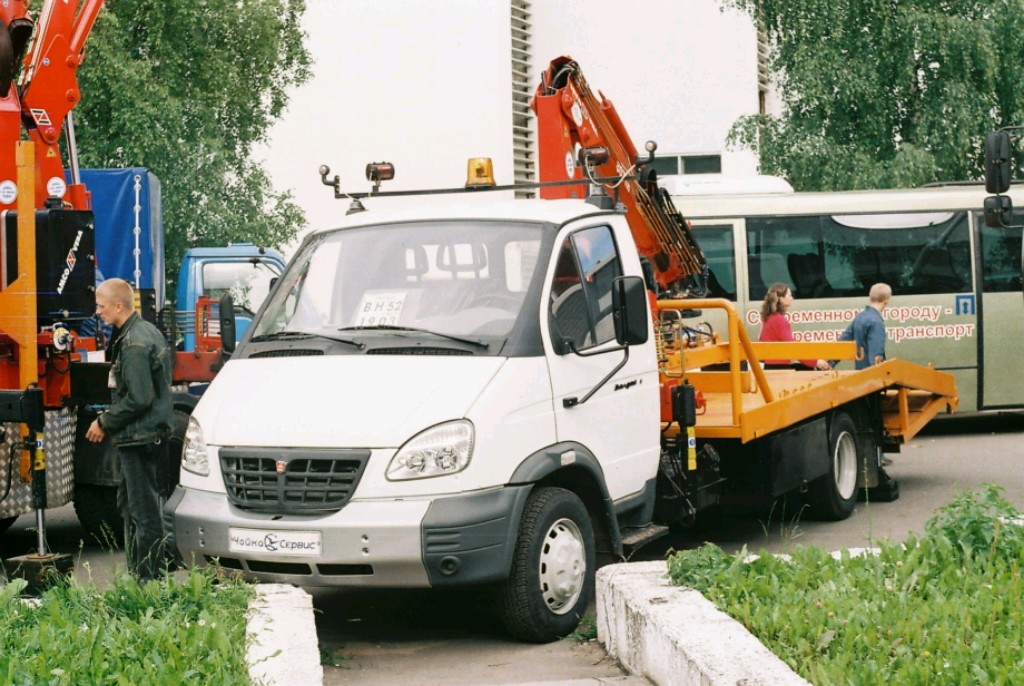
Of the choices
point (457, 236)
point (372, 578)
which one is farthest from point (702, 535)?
point (372, 578)

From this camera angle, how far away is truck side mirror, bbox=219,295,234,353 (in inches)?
334

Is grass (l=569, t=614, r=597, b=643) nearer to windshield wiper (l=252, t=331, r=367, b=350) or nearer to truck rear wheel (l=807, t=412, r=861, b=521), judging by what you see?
windshield wiper (l=252, t=331, r=367, b=350)

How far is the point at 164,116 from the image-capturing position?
19.4 metres

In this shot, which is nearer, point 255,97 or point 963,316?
point 963,316

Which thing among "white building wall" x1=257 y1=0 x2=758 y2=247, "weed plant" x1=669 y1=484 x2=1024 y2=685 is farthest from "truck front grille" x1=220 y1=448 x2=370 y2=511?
"white building wall" x1=257 y1=0 x2=758 y2=247

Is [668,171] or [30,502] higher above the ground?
[668,171]

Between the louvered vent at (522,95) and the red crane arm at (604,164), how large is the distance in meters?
18.6

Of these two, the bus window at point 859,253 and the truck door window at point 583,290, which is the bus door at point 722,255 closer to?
the bus window at point 859,253

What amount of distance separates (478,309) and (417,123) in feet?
72.2

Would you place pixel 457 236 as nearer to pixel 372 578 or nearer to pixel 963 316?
pixel 372 578

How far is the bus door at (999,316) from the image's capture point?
17.3 metres

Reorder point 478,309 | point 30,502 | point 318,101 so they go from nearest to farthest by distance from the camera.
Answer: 1. point 478,309
2. point 30,502
3. point 318,101

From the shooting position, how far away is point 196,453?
24.4 feet

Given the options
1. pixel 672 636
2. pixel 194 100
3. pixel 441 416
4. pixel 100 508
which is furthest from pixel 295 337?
pixel 194 100
